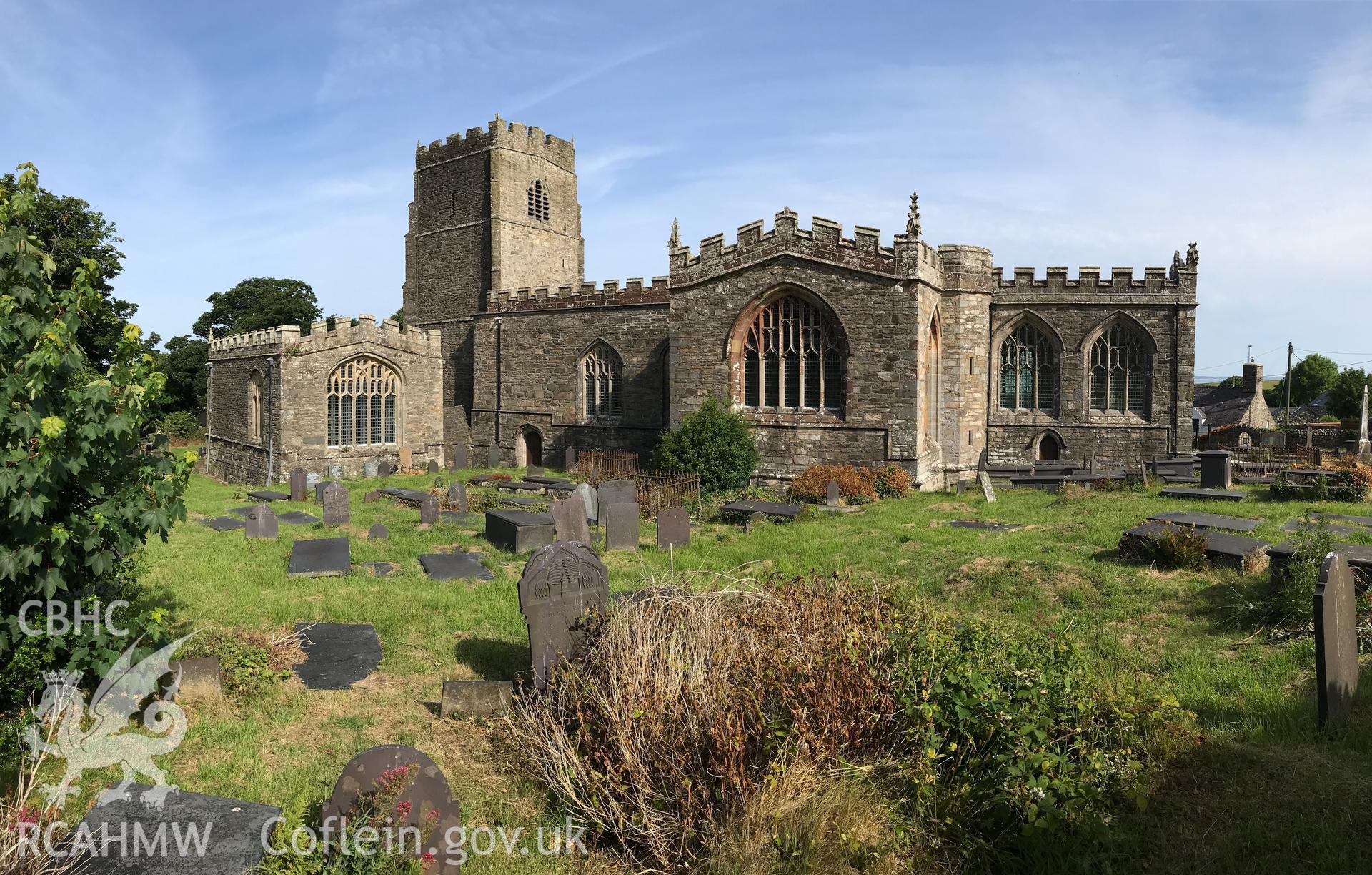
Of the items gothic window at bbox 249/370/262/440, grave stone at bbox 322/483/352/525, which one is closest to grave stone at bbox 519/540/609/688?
grave stone at bbox 322/483/352/525

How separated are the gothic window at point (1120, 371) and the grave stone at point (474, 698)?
22958mm

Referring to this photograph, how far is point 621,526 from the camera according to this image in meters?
13.0

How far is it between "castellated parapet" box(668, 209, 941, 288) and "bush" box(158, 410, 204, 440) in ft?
119

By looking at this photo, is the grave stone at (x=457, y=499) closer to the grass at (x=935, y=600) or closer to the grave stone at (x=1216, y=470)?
the grass at (x=935, y=600)

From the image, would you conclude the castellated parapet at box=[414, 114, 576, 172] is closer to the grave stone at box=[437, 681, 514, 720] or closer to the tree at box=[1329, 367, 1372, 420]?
the grave stone at box=[437, 681, 514, 720]

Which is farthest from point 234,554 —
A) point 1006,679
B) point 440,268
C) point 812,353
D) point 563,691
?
point 440,268

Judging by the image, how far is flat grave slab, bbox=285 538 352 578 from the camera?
1101 centimetres

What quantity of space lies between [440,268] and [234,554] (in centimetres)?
2381

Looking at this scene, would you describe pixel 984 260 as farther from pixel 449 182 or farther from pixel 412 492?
pixel 449 182

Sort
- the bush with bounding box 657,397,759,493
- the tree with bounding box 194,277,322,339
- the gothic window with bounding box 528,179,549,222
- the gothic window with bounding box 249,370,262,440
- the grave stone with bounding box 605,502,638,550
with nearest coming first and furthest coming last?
the grave stone with bounding box 605,502,638,550, the bush with bounding box 657,397,759,493, the gothic window with bounding box 249,370,262,440, the gothic window with bounding box 528,179,549,222, the tree with bounding box 194,277,322,339

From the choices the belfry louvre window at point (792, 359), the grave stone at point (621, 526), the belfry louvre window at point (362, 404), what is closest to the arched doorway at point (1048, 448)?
the belfry louvre window at point (792, 359)

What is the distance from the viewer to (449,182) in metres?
33.3

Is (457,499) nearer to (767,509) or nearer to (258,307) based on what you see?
(767,509)

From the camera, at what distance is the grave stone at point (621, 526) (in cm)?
1291
